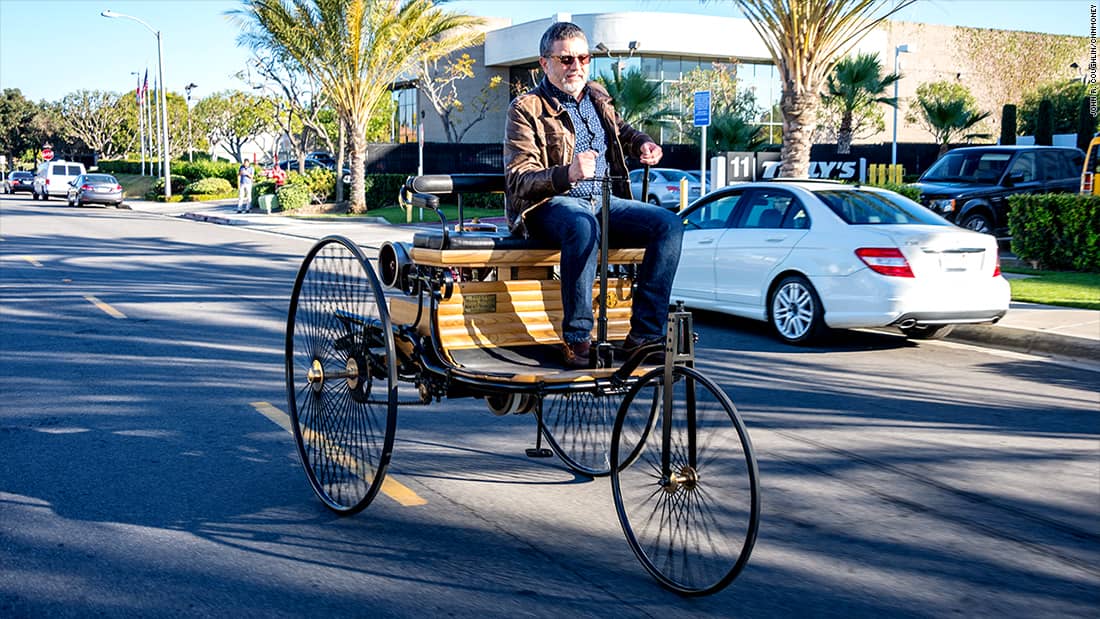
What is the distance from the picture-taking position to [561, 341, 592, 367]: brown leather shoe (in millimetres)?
4965

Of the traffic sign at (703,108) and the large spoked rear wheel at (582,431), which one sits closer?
the large spoked rear wheel at (582,431)

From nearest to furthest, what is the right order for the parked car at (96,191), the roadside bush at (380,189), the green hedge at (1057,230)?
the green hedge at (1057,230)
the roadside bush at (380,189)
the parked car at (96,191)

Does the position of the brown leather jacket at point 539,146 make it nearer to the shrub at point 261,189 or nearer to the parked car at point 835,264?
the parked car at point 835,264

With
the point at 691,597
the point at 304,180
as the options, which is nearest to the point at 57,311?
the point at 691,597

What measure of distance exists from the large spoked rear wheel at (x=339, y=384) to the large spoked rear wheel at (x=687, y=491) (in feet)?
3.86

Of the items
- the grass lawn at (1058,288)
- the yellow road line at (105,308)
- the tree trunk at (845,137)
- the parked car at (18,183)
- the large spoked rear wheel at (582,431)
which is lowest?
the large spoked rear wheel at (582,431)

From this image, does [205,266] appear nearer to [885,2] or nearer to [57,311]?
[57,311]

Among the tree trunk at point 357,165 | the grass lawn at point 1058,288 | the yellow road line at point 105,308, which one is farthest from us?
the tree trunk at point 357,165

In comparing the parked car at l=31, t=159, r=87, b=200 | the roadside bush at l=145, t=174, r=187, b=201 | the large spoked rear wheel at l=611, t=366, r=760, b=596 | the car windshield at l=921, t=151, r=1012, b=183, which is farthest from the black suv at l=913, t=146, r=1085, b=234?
the parked car at l=31, t=159, r=87, b=200

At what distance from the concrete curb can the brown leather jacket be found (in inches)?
251

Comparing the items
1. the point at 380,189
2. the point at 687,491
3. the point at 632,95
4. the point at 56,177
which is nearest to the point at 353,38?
the point at 380,189

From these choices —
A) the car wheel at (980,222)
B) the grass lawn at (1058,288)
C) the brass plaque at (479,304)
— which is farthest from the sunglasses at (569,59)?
the car wheel at (980,222)

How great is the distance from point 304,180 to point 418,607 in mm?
35864

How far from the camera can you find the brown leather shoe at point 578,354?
4965mm
